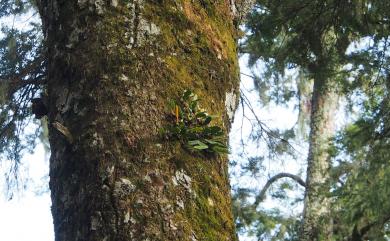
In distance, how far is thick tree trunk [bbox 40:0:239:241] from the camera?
160 centimetres

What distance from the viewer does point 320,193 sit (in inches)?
404

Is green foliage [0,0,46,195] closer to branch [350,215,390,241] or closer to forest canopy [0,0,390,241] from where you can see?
forest canopy [0,0,390,241]

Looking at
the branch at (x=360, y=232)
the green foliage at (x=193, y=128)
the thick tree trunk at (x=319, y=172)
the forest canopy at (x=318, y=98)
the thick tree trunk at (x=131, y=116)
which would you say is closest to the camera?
the thick tree trunk at (x=131, y=116)

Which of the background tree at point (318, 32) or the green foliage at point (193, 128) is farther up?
the background tree at point (318, 32)

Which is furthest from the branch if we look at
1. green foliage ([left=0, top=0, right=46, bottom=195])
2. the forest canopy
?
green foliage ([left=0, top=0, right=46, bottom=195])

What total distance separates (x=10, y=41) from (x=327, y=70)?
2825mm

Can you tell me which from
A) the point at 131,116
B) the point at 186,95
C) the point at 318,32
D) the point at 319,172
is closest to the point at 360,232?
the point at 319,172

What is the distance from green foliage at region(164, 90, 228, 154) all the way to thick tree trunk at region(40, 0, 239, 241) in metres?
0.02

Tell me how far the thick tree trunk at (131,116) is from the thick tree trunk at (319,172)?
7.53m

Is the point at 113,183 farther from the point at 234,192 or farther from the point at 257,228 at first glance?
the point at 257,228

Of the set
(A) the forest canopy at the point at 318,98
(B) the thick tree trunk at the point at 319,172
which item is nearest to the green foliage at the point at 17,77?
(A) the forest canopy at the point at 318,98

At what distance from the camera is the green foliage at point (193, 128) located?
1.74m

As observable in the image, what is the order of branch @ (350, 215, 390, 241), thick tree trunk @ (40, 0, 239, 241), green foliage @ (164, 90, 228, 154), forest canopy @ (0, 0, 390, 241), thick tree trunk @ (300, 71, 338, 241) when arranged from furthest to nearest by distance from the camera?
thick tree trunk @ (300, 71, 338, 241) < branch @ (350, 215, 390, 241) < forest canopy @ (0, 0, 390, 241) < green foliage @ (164, 90, 228, 154) < thick tree trunk @ (40, 0, 239, 241)

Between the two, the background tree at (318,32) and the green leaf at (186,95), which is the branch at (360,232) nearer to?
the background tree at (318,32)
